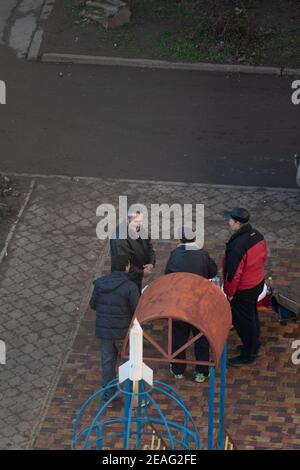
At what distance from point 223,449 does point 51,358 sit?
8.39ft

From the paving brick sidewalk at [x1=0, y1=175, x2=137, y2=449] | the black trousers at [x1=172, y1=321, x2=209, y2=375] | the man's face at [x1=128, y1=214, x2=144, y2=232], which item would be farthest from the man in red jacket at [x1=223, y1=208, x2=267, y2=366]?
the paving brick sidewalk at [x1=0, y1=175, x2=137, y2=449]

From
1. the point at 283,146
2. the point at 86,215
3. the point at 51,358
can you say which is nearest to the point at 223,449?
the point at 51,358

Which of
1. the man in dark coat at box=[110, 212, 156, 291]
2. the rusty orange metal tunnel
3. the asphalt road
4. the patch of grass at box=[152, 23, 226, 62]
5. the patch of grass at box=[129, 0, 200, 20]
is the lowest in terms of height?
the rusty orange metal tunnel

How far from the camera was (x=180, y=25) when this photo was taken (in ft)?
61.0

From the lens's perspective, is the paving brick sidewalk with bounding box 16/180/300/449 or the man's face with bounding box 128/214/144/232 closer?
the paving brick sidewalk with bounding box 16/180/300/449

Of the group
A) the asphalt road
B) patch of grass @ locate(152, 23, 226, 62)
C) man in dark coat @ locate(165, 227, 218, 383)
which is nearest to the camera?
man in dark coat @ locate(165, 227, 218, 383)

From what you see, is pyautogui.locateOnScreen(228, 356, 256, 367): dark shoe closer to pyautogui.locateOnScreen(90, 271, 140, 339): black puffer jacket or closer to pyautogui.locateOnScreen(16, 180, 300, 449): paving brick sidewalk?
pyautogui.locateOnScreen(16, 180, 300, 449): paving brick sidewalk

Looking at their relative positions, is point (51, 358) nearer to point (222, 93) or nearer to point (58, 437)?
point (58, 437)

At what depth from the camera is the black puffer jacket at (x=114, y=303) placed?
10938 mm

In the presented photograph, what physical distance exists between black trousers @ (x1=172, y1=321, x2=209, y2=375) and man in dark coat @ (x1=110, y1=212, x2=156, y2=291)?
2.77 ft

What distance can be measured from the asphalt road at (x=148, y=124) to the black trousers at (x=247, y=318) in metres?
3.61

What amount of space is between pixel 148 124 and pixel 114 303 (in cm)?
580

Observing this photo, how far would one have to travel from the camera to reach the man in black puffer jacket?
1094 centimetres

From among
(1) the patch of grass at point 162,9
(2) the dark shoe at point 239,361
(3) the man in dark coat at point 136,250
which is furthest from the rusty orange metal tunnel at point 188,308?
(1) the patch of grass at point 162,9
